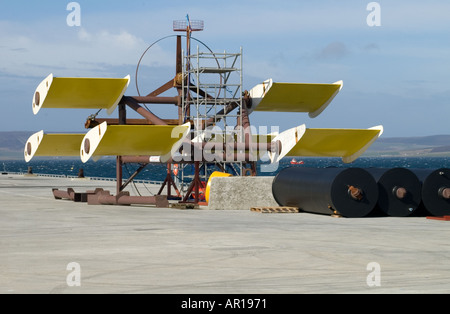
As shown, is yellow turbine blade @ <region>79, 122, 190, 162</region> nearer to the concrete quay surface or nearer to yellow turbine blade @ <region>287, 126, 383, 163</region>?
the concrete quay surface

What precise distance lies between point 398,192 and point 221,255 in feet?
40.5

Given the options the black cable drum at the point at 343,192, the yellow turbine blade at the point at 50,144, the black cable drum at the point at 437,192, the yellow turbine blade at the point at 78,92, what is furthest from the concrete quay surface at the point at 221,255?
the yellow turbine blade at the point at 50,144

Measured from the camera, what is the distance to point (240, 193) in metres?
29.5

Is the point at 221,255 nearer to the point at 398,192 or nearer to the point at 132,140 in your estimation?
the point at 398,192

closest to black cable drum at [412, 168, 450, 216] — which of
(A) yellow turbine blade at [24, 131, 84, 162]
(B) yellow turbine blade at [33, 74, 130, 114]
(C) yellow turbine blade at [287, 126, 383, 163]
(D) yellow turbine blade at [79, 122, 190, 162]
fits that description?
(C) yellow turbine blade at [287, 126, 383, 163]

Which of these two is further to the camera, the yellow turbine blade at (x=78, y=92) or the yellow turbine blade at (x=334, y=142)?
the yellow turbine blade at (x=78, y=92)

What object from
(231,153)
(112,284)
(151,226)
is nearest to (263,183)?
Result: (231,153)

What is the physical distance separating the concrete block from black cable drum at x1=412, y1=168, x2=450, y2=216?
654 cm

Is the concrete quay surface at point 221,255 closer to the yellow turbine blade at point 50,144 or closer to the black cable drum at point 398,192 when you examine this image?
the black cable drum at point 398,192

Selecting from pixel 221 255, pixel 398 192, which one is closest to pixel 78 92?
pixel 398 192

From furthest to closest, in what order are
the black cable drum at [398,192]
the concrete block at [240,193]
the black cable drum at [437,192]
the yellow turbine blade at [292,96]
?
the yellow turbine blade at [292,96] < the concrete block at [240,193] < the black cable drum at [437,192] < the black cable drum at [398,192]

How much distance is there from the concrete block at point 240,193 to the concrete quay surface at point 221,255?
4.32 m

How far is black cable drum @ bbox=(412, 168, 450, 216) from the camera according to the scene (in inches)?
1018

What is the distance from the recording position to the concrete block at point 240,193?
29328 mm
